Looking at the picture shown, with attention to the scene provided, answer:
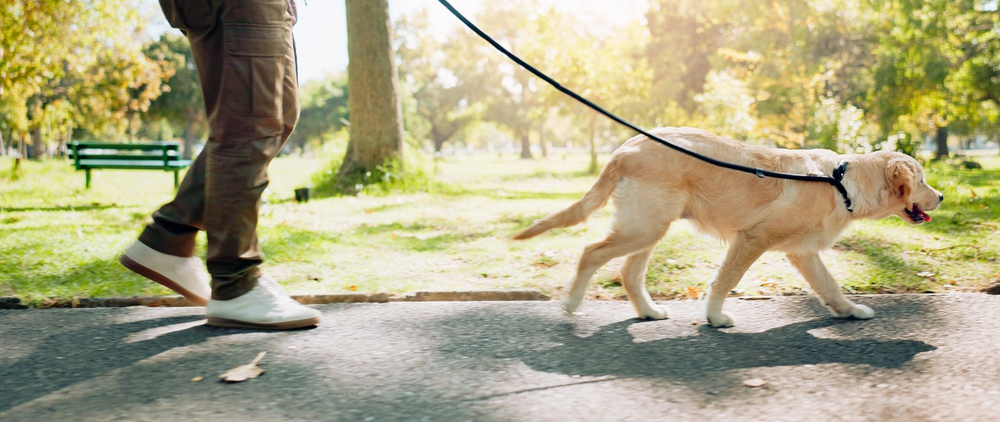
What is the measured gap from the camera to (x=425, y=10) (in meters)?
46.7

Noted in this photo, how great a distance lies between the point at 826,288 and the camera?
139 inches

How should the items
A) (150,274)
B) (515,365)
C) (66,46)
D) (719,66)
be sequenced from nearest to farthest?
1. (515,365)
2. (150,274)
3. (66,46)
4. (719,66)

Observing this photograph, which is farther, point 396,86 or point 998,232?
point 396,86

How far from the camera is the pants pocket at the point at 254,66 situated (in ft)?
9.78

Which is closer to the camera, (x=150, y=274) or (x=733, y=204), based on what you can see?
(x=150, y=274)

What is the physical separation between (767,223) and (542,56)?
21259 millimetres

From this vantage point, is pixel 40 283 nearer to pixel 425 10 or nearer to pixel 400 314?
pixel 400 314

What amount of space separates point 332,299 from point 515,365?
1617 mm

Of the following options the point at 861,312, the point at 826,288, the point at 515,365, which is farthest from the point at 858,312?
the point at 515,365

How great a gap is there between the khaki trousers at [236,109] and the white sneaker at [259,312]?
0.14 ft

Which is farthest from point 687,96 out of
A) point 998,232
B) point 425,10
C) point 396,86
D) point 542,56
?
point 998,232

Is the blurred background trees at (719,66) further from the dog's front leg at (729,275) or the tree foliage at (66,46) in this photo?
the dog's front leg at (729,275)

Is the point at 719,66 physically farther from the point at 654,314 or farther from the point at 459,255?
the point at 654,314

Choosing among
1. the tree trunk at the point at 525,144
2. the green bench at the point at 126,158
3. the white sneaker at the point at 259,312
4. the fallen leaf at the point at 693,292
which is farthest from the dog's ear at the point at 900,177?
the tree trunk at the point at 525,144
